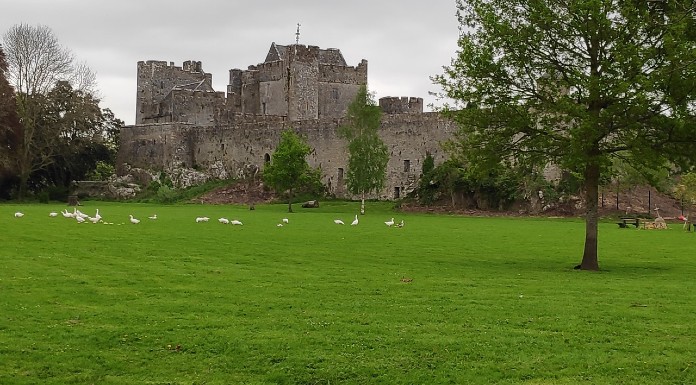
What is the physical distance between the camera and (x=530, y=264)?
22.9 m

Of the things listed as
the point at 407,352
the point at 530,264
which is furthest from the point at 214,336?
the point at 530,264

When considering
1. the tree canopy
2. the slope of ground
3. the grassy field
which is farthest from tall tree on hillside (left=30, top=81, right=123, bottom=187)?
the grassy field

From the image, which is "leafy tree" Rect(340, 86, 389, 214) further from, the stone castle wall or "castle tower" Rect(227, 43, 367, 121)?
"castle tower" Rect(227, 43, 367, 121)

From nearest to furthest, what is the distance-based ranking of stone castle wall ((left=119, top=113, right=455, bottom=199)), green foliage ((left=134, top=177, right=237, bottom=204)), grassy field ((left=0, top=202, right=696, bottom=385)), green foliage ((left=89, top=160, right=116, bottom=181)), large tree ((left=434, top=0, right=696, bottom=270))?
grassy field ((left=0, top=202, right=696, bottom=385)) → large tree ((left=434, top=0, right=696, bottom=270)) → stone castle wall ((left=119, top=113, right=455, bottom=199)) → green foliage ((left=134, top=177, right=237, bottom=204)) → green foliage ((left=89, top=160, right=116, bottom=181))

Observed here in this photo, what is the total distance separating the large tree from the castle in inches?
1667

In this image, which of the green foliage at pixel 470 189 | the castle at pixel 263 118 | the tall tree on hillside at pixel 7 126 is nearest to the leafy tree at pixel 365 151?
the green foliage at pixel 470 189

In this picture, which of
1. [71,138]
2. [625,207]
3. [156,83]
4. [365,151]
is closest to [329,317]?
[365,151]

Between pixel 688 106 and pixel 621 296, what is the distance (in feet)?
21.3

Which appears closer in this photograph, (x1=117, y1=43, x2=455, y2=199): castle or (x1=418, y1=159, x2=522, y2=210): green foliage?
(x1=418, y1=159, x2=522, y2=210): green foliage

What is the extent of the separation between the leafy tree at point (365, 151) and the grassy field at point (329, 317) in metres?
33.8

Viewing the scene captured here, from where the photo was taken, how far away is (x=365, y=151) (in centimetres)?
5844

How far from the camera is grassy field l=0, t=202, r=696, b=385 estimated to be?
Answer: 10.9 m

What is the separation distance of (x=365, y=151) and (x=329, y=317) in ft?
148

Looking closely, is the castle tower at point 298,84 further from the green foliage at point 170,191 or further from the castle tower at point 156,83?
the green foliage at point 170,191
